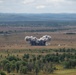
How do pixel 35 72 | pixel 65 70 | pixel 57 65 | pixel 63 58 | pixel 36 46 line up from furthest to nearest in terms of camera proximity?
pixel 36 46
pixel 63 58
pixel 57 65
pixel 65 70
pixel 35 72

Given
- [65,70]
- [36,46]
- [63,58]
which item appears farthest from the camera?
[36,46]

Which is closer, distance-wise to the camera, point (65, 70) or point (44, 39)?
point (65, 70)

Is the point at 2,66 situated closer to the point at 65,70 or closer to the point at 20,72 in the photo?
the point at 20,72

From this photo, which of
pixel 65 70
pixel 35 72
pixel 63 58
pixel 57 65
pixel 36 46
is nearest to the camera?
pixel 35 72

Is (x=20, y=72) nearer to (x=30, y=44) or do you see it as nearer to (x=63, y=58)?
(x=63, y=58)

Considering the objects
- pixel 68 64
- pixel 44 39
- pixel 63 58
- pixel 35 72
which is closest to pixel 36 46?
pixel 44 39

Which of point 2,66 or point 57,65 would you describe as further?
point 57,65

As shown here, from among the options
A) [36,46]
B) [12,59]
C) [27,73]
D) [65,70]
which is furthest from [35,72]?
[36,46]

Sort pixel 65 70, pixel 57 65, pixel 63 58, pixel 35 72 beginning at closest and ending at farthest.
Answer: pixel 35 72
pixel 65 70
pixel 57 65
pixel 63 58
